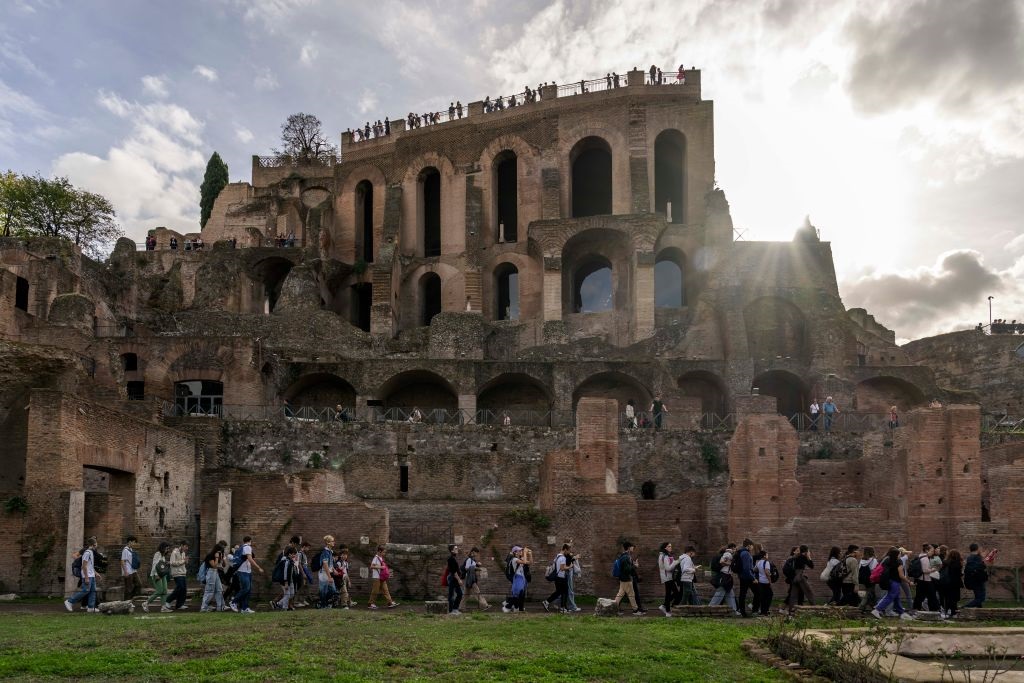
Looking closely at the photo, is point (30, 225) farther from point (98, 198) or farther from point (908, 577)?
point (908, 577)

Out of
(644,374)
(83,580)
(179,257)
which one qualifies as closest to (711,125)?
(644,374)

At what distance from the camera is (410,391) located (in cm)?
3856

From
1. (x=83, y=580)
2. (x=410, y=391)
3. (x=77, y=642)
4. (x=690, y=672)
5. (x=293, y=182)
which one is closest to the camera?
(x=690, y=672)

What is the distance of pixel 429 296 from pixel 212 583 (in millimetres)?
35687

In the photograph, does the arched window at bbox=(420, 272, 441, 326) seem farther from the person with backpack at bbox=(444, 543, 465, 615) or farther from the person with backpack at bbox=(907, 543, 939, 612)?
the person with backpack at bbox=(907, 543, 939, 612)

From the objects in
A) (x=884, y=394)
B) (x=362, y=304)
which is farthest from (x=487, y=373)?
(x=362, y=304)

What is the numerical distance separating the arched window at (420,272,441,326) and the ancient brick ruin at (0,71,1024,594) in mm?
212

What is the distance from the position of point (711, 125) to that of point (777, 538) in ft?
106

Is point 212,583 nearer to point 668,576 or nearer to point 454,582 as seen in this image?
point 454,582

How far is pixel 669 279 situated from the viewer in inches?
1817

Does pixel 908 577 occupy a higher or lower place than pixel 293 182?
lower

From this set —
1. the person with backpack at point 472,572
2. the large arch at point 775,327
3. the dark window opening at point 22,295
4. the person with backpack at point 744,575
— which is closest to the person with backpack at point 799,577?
the person with backpack at point 744,575

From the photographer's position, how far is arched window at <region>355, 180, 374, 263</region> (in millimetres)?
53344

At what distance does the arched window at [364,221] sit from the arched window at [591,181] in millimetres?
11409
